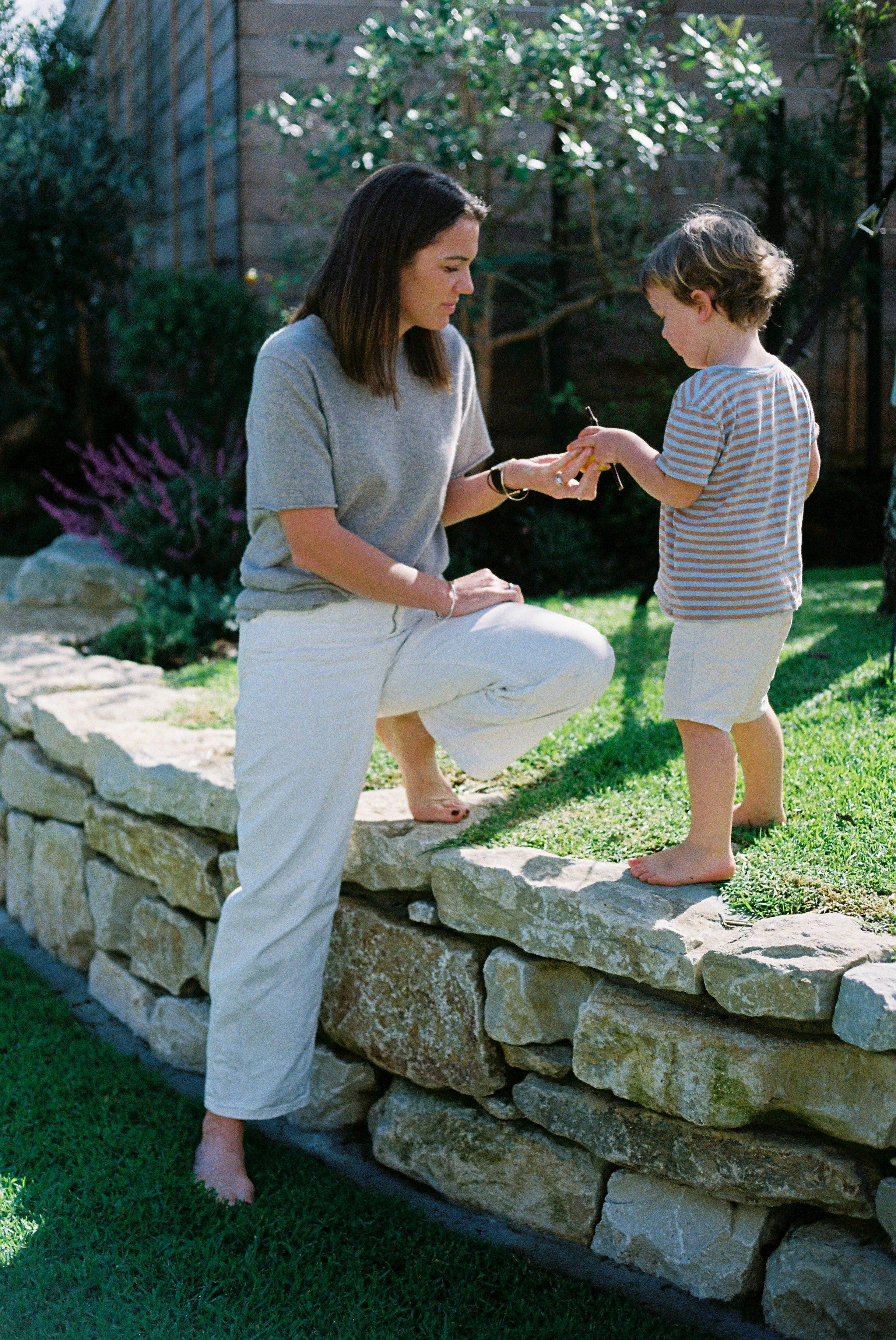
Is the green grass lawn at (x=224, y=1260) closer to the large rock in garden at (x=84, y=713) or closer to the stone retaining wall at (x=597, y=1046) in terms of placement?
the stone retaining wall at (x=597, y=1046)

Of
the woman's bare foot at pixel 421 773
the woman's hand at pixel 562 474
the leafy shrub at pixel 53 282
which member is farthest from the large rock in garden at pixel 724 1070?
the leafy shrub at pixel 53 282

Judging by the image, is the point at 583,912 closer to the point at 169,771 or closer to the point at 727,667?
the point at 727,667

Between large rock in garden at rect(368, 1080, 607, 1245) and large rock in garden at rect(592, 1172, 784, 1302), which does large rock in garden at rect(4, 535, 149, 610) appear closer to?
large rock in garden at rect(368, 1080, 607, 1245)

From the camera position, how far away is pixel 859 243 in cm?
379

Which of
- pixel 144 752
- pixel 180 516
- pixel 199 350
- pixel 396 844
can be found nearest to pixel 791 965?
pixel 396 844

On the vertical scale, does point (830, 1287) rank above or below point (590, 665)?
below

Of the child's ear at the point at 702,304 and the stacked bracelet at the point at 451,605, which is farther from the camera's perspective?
the stacked bracelet at the point at 451,605

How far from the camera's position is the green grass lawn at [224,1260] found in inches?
81.4

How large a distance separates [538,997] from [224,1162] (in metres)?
0.71

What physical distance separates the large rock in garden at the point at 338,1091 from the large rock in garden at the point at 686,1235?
0.62 meters

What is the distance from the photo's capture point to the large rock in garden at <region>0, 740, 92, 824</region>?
3504mm

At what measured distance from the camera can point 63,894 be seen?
3.56 metres

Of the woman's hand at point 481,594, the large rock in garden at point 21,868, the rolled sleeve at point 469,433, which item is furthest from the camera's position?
the large rock in garden at point 21,868

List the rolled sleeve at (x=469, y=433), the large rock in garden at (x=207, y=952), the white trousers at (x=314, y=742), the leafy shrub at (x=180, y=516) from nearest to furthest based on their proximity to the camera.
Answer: the white trousers at (x=314, y=742) < the rolled sleeve at (x=469, y=433) < the large rock in garden at (x=207, y=952) < the leafy shrub at (x=180, y=516)
